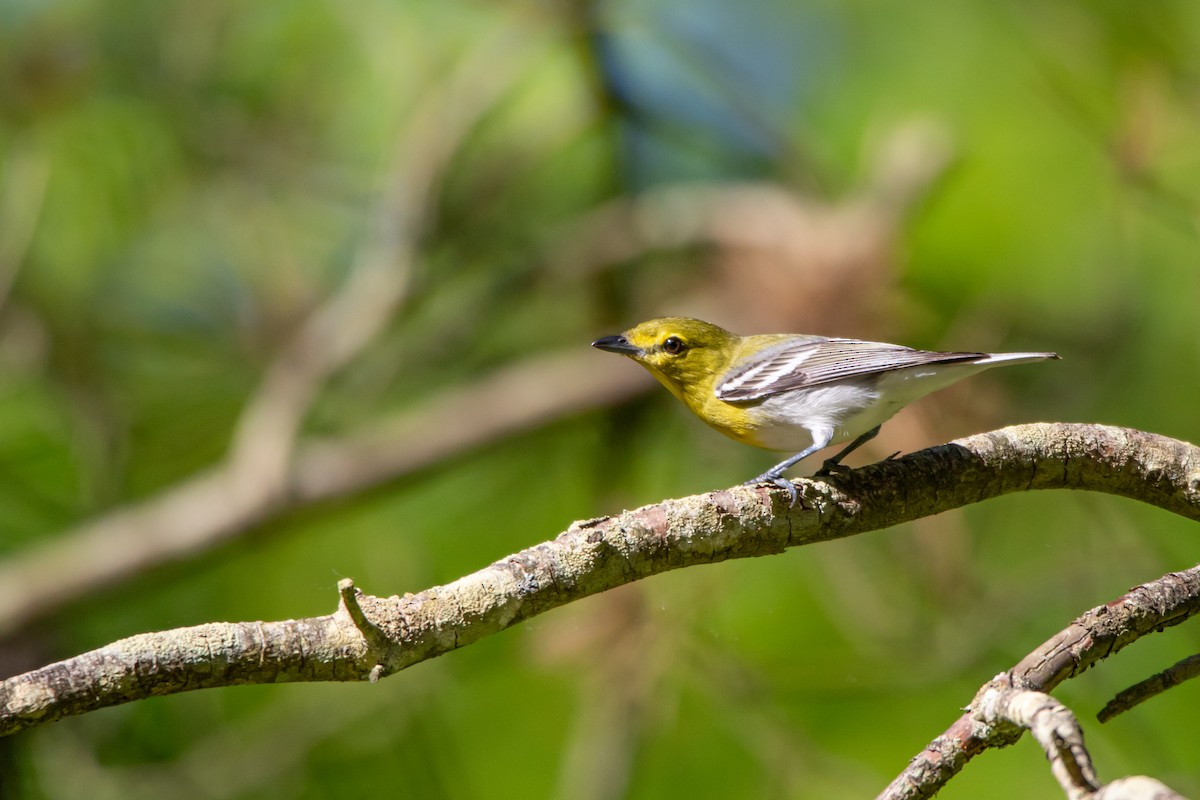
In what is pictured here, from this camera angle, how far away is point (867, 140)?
286 inches

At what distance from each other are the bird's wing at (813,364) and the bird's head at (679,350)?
13 centimetres

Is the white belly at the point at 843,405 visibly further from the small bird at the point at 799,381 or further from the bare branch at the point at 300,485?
the bare branch at the point at 300,485

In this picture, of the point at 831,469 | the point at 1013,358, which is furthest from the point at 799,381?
the point at 831,469

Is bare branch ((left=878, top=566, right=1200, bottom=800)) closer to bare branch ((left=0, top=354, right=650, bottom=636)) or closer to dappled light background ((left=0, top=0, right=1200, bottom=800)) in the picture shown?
dappled light background ((left=0, top=0, right=1200, bottom=800))

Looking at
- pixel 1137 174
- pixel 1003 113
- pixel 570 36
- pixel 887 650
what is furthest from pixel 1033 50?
pixel 887 650

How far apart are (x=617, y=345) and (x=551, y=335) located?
172 inches

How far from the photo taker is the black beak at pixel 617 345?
165 inches

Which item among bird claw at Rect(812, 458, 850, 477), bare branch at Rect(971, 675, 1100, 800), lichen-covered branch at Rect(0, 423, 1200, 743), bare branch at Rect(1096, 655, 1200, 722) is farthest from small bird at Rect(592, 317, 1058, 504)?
bare branch at Rect(971, 675, 1100, 800)

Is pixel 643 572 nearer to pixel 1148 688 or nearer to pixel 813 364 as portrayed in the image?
pixel 1148 688

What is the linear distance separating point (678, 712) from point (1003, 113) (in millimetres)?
4244

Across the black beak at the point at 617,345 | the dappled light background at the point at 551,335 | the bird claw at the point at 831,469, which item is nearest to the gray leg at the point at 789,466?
the bird claw at the point at 831,469

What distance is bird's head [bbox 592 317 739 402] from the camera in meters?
4.21

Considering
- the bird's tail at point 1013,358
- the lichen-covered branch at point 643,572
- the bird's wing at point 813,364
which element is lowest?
the lichen-covered branch at point 643,572

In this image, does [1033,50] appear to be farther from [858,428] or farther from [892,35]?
[858,428]
